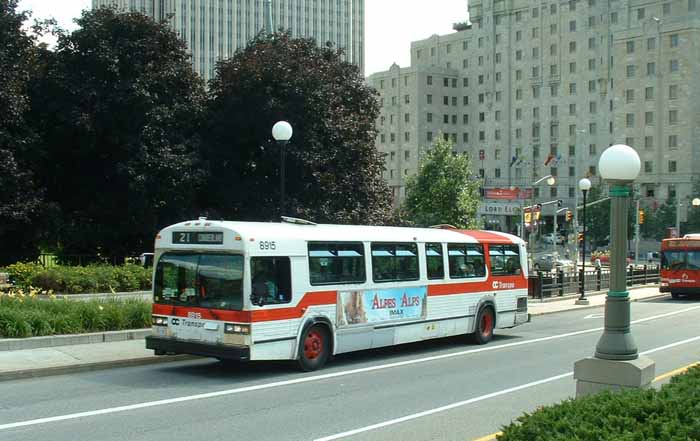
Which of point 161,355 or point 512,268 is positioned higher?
point 512,268

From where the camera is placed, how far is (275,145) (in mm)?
36188

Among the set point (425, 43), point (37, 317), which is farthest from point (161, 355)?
point (425, 43)

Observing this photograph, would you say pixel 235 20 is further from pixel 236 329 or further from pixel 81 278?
pixel 236 329

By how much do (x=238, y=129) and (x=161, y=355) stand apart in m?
22.2

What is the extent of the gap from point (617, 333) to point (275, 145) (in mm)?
27890

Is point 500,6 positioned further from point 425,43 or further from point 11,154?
point 11,154

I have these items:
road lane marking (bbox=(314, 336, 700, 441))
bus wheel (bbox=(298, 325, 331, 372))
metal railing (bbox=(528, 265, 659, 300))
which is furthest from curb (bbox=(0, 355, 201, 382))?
metal railing (bbox=(528, 265, 659, 300))

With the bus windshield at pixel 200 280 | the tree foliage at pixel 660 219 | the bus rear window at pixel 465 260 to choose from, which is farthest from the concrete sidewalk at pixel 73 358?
the tree foliage at pixel 660 219

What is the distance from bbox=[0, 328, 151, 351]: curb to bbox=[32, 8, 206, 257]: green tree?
14.7 metres

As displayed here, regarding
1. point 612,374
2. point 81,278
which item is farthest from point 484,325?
point 612,374

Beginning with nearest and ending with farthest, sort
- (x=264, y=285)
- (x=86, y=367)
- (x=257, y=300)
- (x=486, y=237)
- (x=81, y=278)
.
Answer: (x=257, y=300), (x=264, y=285), (x=86, y=367), (x=486, y=237), (x=81, y=278)

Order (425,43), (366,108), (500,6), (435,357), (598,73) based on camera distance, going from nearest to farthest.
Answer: (435,357)
(366,108)
(598,73)
(500,6)
(425,43)

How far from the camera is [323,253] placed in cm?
1591

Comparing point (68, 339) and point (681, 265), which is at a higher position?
point (681, 265)
